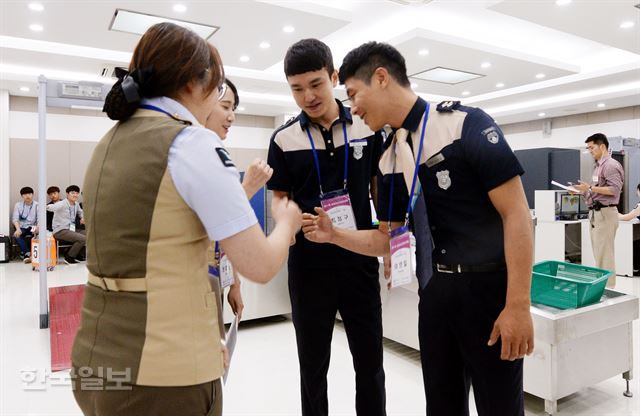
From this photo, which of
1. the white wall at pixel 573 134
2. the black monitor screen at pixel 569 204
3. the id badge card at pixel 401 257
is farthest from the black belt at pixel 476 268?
the white wall at pixel 573 134

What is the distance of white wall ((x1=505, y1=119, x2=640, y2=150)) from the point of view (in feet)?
35.6

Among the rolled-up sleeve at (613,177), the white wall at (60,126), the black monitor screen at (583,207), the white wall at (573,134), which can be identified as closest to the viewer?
the rolled-up sleeve at (613,177)

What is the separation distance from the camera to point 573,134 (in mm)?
11922

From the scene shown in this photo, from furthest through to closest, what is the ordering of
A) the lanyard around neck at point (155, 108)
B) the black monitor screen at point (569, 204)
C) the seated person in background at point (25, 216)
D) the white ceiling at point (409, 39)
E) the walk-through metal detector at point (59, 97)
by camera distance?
the seated person in background at point (25, 216)
the black monitor screen at point (569, 204)
the white ceiling at point (409, 39)
the walk-through metal detector at point (59, 97)
the lanyard around neck at point (155, 108)

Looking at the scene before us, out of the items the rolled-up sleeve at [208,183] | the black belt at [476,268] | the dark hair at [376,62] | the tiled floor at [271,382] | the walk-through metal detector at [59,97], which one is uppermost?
the walk-through metal detector at [59,97]

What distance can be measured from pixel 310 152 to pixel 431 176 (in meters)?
0.57

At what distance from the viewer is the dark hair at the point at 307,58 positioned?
1710 mm

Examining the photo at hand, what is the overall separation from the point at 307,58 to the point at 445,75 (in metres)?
7.84

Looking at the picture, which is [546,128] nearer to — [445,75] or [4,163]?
[445,75]

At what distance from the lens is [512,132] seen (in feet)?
44.0

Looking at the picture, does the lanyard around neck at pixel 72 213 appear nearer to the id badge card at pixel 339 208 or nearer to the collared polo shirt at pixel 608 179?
the id badge card at pixel 339 208

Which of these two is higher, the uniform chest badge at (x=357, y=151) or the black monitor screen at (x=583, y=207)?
the uniform chest badge at (x=357, y=151)

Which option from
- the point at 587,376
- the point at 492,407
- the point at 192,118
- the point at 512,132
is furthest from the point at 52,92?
the point at 512,132

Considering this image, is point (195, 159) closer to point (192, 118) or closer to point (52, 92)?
point (192, 118)
